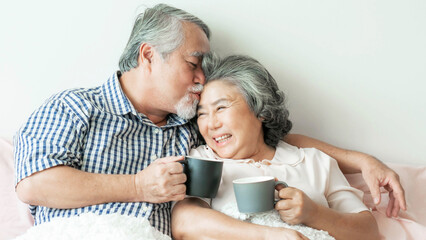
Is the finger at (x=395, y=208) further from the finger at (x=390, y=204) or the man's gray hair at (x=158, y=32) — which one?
the man's gray hair at (x=158, y=32)

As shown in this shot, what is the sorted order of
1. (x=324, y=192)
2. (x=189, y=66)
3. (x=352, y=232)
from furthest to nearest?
(x=189, y=66) < (x=324, y=192) < (x=352, y=232)

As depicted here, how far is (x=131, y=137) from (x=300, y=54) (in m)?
0.90

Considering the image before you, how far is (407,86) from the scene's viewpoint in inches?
85.7

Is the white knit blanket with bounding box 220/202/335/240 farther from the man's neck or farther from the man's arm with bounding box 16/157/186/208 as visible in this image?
the man's neck

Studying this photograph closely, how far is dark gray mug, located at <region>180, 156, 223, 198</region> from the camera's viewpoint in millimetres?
1476

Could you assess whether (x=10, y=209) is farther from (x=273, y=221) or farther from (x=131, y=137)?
(x=273, y=221)

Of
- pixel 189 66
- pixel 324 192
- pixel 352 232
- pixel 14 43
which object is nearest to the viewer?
pixel 352 232

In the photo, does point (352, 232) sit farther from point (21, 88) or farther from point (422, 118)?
point (21, 88)

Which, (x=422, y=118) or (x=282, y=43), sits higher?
(x=282, y=43)


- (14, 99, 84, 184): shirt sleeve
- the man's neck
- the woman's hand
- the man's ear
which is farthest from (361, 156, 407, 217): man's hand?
(14, 99, 84, 184): shirt sleeve

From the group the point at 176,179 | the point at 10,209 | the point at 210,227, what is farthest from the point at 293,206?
the point at 10,209

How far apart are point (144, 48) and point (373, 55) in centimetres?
107

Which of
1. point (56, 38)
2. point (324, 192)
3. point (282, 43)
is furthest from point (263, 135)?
point (56, 38)

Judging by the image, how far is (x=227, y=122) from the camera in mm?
1736
